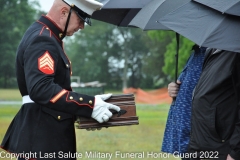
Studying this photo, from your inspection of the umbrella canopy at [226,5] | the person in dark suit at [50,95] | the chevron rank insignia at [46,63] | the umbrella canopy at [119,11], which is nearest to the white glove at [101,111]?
the person in dark suit at [50,95]

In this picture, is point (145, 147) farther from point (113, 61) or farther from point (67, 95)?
point (113, 61)

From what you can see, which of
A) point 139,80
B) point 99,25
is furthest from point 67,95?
point 99,25

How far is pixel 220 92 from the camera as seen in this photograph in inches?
168

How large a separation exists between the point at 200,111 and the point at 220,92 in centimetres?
23

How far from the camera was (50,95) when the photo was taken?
11.7ft

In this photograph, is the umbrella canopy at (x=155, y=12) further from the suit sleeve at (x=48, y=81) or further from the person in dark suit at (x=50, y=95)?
the suit sleeve at (x=48, y=81)

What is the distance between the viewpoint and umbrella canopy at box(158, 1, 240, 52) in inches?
155

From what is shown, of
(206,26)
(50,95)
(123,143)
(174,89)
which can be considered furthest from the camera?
(123,143)

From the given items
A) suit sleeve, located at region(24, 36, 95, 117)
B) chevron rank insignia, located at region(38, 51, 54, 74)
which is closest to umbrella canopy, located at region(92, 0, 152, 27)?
suit sleeve, located at region(24, 36, 95, 117)

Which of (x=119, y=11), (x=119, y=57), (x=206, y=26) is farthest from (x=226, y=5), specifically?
(x=119, y=57)

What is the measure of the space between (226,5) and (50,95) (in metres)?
1.43

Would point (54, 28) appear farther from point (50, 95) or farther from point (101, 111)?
point (101, 111)

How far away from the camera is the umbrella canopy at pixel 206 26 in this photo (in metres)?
3.93

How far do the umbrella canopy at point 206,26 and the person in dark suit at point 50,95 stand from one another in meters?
0.62
